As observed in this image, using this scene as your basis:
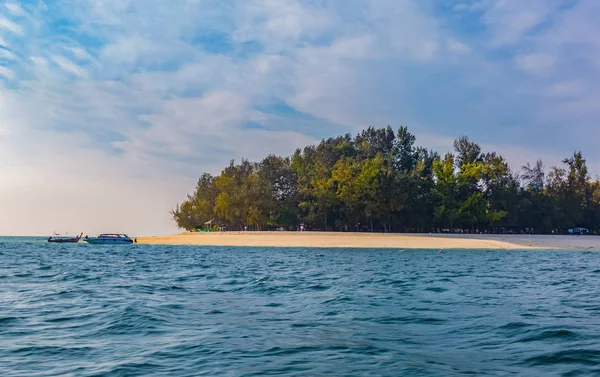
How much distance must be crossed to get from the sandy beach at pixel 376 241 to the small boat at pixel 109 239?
1474cm

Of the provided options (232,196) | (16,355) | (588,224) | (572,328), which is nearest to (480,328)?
(572,328)

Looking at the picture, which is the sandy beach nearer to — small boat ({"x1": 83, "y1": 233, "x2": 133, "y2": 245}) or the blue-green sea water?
small boat ({"x1": 83, "y1": 233, "x2": 133, "y2": 245})

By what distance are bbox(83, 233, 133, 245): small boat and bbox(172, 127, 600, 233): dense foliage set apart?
959 inches

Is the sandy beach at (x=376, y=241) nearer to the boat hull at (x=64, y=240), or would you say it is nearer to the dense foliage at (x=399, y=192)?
the dense foliage at (x=399, y=192)

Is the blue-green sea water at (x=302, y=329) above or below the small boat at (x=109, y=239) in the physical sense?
below

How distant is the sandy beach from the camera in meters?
75.0

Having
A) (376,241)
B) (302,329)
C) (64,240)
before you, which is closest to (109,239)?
(64,240)

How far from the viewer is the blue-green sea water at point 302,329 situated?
10.3 m

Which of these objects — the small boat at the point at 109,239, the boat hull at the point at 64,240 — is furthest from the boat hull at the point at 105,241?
the boat hull at the point at 64,240

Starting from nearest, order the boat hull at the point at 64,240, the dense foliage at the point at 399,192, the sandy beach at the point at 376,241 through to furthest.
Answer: the sandy beach at the point at 376,241
the dense foliage at the point at 399,192
the boat hull at the point at 64,240

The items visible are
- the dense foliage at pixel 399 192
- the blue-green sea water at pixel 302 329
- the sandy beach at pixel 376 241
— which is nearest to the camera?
the blue-green sea water at pixel 302 329

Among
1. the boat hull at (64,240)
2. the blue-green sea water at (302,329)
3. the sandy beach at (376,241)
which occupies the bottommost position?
the blue-green sea water at (302,329)

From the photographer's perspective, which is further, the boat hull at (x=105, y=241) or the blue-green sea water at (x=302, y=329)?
the boat hull at (x=105, y=241)

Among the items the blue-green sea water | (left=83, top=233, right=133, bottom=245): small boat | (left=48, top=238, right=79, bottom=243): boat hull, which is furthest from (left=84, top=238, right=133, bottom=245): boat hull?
the blue-green sea water
